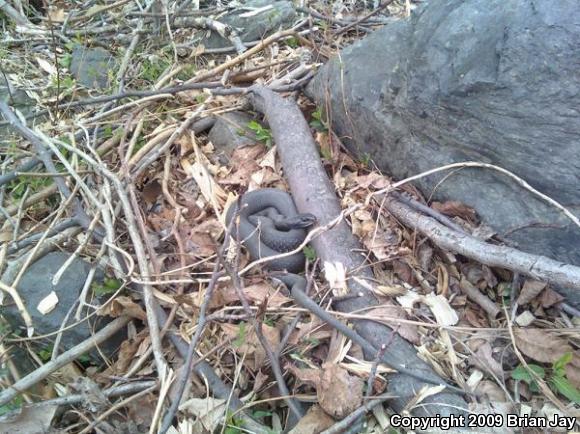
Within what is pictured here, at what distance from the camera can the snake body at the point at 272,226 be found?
2.97m

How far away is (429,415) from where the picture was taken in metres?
2.06

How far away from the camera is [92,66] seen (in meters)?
4.47

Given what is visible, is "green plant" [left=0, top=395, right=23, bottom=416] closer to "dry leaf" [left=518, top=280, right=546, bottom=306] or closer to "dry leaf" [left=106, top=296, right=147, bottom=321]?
"dry leaf" [left=106, top=296, right=147, bottom=321]

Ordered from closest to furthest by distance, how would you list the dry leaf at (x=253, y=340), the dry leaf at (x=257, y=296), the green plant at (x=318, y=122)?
the dry leaf at (x=253, y=340) < the dry leaf at (x=257, y=296) < the green plant at (x=318, y=122)

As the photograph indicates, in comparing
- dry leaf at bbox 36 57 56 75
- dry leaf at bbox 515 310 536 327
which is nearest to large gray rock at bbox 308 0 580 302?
dry leaf at bbox 515 310 536 327

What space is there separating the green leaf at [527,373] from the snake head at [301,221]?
1.38 m

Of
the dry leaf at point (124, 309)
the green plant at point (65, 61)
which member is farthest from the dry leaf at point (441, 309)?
the green plant at point (65, 61)

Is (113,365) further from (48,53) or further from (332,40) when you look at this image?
(48,53)

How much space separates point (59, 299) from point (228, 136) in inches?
65.7

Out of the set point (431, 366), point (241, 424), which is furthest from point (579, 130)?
point (241, 424)

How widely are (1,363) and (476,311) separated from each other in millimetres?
2532

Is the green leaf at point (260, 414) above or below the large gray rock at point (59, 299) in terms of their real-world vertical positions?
below

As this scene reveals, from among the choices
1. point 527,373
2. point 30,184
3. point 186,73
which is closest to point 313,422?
point 527,373

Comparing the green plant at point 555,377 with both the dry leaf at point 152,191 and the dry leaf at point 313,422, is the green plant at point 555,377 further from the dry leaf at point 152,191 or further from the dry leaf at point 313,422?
the dry leaf at point 152,191
